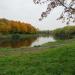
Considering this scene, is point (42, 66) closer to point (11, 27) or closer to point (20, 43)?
point (20, 43)

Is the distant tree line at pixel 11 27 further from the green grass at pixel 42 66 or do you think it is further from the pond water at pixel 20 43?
the green grass at pixel 42 66

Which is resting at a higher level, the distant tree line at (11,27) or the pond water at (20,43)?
the distant tree line at (11,27)

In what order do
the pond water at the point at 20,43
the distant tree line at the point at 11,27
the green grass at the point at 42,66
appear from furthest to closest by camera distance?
the distant tree line at the point at 11,27
the pond water at the point at 20,43
the green grass at the point at 42,66

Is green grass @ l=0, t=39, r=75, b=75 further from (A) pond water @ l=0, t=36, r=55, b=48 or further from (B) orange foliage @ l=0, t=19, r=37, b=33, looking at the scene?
(B) orange foliage @ l=0, t=19, r=37, b=33

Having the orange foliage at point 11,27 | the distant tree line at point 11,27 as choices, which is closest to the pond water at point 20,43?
the distant tree line at point 11,27

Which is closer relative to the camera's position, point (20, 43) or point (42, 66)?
point (42, 66)

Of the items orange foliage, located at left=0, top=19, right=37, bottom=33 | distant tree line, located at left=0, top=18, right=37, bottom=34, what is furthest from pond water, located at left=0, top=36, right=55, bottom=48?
orange foliage, located at left=0, top=19, right=37, bottom=33

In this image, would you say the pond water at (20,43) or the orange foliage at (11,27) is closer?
the pond water at (20,43)

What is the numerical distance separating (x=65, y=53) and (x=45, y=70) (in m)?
6.33

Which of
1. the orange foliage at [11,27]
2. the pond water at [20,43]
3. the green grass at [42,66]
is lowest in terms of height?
the pond water at [20,43]

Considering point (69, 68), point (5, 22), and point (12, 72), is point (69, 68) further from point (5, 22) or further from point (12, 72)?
point (5, 22)

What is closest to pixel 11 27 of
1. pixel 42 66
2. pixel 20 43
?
pixel 20 43

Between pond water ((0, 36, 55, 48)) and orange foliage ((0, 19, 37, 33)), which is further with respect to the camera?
orange foliage ((0, 19, 37, 33))

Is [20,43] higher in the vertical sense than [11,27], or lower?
lower
